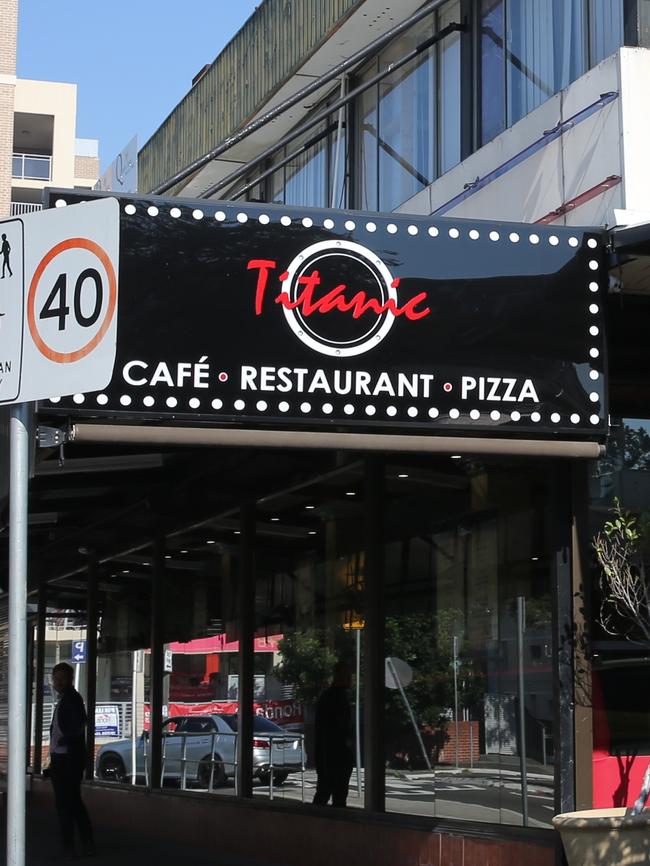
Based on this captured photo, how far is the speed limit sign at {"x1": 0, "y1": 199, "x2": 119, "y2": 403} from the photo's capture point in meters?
4.46

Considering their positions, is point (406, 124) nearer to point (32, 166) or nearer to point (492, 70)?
point (492, 70)

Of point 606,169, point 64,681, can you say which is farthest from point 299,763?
point 606,169

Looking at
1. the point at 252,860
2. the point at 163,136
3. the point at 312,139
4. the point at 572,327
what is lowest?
the point at 252,860

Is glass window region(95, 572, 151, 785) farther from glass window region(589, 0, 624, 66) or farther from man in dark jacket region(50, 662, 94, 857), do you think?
glass window region(589, 0, 624, 66)

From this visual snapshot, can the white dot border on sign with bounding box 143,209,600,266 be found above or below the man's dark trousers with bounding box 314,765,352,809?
above

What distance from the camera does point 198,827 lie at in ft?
45.0

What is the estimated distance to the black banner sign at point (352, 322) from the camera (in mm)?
7750

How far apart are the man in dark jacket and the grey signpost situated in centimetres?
939

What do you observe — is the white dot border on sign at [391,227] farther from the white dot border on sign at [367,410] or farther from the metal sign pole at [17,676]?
the metal sign pole at [17,676]

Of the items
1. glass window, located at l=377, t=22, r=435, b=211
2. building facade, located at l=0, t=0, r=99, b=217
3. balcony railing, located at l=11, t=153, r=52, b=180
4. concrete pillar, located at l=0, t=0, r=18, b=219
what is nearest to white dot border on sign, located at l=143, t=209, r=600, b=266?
glass window, located at l=377, t=22, r=435, b=211

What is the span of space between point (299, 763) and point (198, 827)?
7.31ft

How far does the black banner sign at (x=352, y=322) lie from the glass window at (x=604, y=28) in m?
2.02

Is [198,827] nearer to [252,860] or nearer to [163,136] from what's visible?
[252,860]

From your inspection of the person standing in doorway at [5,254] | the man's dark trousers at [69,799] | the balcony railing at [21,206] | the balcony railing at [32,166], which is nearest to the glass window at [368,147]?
the man's dark trousers at [69,799]
